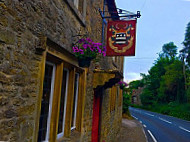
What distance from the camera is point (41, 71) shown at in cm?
268

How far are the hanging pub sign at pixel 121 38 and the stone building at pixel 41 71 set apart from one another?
3.75 ft

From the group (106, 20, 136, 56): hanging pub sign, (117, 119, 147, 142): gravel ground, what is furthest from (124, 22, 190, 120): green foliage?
(106, 20, 136, 56): hanging pub sign

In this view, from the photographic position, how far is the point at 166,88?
37938mm

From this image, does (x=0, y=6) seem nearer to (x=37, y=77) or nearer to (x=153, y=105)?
(x=37, y=77)

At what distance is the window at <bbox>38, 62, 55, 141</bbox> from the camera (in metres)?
3.04

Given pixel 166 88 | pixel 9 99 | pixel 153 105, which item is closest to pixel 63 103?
pixel 9 99

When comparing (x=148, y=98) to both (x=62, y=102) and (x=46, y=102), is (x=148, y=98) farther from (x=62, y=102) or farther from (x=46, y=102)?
(x=46, y=102)

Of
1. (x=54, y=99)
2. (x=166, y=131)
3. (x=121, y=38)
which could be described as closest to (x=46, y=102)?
(x=54, y=99)

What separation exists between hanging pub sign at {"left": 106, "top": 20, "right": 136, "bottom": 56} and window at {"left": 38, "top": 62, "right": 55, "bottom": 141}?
293cm

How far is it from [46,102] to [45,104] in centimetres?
4

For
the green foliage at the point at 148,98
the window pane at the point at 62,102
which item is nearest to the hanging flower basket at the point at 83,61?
the window pane at the point at 62,102

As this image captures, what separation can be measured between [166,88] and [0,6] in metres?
39.7

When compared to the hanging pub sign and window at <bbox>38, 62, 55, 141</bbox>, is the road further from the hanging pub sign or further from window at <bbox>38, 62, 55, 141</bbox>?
window at <bbox>38, 62, 55, 141</bbox>

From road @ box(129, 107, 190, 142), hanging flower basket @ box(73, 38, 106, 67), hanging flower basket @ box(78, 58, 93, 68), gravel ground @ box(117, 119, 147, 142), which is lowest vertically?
road @ box(129, 107, 190, 142)
